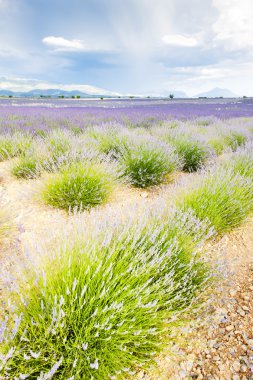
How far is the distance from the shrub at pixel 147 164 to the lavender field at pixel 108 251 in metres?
0.03

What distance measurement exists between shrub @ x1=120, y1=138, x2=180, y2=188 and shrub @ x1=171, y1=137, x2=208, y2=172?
1.00 m

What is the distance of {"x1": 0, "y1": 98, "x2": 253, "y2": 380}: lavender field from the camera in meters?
1.40

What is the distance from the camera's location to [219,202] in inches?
121

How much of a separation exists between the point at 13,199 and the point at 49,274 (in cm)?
249

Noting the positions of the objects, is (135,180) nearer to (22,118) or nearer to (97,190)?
(97,190)

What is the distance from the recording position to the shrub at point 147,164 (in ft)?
15.0

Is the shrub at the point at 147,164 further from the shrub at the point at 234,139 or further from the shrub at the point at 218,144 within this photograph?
the shrub at the point at 234,139

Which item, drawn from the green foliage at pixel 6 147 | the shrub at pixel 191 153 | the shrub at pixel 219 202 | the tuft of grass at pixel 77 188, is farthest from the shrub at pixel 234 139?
the green foliage at pixel 6 147

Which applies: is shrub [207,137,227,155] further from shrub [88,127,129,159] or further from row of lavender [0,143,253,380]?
row of lavender [0,143,253,380]

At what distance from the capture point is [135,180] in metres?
4.38

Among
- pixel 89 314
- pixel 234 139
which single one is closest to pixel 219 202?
pixel 89 314

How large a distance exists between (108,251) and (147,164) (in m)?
2.99

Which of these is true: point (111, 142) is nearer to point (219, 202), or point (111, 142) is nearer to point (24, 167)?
point (24, 167)

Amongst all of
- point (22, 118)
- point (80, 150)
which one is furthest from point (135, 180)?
point (22, 118)
